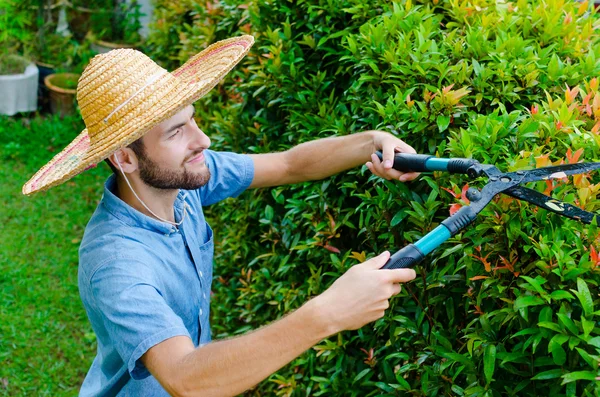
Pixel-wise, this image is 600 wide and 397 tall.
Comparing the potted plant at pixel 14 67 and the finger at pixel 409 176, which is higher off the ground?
the finger at pixel 409 176

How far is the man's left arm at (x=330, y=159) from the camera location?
7.63ft

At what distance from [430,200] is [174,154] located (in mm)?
836

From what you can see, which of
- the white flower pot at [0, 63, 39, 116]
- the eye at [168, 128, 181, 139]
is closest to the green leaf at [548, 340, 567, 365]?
the eye at [168, 128, 181, 139]

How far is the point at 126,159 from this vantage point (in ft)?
7.70

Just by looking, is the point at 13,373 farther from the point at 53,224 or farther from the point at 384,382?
the point at 384,382

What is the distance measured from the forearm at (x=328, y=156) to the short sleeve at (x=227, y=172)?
0.56ft

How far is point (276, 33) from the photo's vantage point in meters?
3.28

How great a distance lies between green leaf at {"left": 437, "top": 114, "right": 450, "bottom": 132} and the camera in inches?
91.2

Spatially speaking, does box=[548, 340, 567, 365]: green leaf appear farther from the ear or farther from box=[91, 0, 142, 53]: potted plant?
box=[91, 0, 142, 53]: potted plant

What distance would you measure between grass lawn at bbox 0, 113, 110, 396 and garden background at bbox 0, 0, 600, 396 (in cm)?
2

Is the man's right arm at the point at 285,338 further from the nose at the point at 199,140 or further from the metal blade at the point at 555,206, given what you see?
the nose at the point at 199,140

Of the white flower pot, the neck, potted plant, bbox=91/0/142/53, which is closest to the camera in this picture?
the neck

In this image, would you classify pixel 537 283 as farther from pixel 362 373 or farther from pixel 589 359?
pixel 362 373

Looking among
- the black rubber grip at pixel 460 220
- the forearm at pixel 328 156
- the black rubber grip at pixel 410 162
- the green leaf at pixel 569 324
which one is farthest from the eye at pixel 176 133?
the green leaf at pixel 569 324
